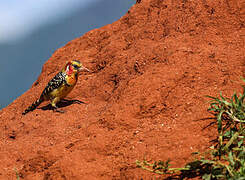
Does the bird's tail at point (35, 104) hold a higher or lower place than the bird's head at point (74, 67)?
lower

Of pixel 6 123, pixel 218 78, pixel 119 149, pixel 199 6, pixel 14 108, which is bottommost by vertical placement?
pixel 119 149

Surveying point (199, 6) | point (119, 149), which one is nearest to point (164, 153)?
point (119, 149)

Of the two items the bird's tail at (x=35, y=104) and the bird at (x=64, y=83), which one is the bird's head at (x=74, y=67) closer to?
the bird at (x=64, y=83)

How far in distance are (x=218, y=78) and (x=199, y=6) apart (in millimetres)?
2409

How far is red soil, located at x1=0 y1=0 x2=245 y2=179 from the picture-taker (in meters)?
3.52

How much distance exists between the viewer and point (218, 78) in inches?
170

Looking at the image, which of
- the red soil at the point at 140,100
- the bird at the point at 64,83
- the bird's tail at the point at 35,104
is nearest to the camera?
the red soil at the point at 140,100

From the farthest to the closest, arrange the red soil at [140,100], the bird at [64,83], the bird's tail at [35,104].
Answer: the bird's tail at [35,104] → the bird at [64,83] → the red soil at [140,100]

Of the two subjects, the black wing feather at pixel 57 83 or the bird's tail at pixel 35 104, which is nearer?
the black wing feather at pixel 57 83

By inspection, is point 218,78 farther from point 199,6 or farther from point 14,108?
point 14,108

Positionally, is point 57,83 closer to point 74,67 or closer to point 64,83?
point 64,83

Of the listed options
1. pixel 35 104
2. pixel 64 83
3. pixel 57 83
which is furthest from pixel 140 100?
pixel 35 104

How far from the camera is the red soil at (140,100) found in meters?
3.52

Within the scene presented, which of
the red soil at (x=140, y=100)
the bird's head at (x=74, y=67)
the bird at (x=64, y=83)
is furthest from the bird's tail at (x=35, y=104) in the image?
the bird's head at (x=74, y=67)
